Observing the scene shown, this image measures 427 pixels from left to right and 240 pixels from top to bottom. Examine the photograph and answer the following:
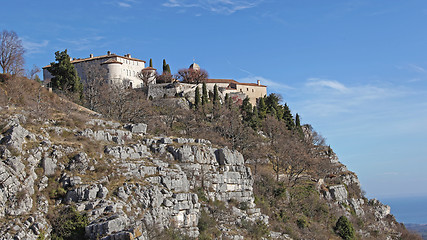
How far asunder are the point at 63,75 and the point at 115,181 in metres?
34.5

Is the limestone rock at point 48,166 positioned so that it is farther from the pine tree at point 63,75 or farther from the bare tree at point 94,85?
the pine tree at point 63,75

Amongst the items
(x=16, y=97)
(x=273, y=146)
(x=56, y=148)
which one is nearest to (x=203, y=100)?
(x=273, y=146)

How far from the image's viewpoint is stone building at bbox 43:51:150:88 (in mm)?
83062

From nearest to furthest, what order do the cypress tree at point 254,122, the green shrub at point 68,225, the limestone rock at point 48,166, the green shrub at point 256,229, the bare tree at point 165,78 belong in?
the green shrub at point 68,225 → the limestone rock at point 48,166 → the green shrub at point 256,229 → the cypress tree at point 254,122 → the bare tree at point 165,78

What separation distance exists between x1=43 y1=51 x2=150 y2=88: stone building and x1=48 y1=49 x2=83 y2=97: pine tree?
2061 centimetres

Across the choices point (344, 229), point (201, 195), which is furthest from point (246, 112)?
point (201, 195)

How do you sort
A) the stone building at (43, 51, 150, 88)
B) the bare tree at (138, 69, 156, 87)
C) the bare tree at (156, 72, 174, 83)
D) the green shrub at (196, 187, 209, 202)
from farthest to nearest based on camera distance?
the bare tree at (138, 69, 156, 87), the bare tree at (156, 72, 174, 83), the stone building at (43, 51, 150, 88), the green shrub at (196, 187, 209, 202)

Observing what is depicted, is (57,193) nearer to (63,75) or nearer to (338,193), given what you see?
(63,75)

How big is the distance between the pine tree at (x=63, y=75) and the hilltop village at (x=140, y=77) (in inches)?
774

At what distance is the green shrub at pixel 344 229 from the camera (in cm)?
4984

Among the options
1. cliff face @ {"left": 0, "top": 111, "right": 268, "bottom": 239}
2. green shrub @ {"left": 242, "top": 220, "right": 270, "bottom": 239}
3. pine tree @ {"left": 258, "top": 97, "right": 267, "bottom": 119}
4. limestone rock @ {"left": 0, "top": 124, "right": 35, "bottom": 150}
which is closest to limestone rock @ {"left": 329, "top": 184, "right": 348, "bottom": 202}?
cliff face @ {"left": 0, "top": 111, "right": 268, "bottom": 239}

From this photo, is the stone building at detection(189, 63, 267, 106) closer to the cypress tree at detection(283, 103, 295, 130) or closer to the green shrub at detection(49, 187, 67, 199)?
the cypress tree at detection(283, 103, 295, 130)

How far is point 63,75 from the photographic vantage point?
195ft

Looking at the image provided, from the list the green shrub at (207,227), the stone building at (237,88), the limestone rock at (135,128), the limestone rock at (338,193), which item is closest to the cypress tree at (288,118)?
the stone building at (237,88)
